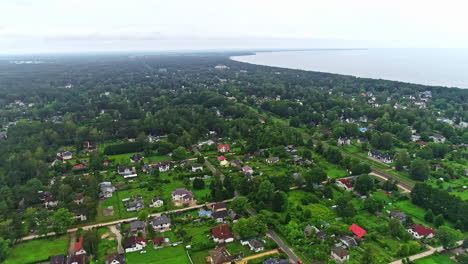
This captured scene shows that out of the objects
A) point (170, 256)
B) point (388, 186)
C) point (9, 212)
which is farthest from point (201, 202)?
point (388, 186)

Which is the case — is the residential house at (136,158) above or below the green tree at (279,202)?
below

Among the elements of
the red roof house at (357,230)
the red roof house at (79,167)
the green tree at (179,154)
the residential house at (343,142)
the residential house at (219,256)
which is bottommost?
the residential house at (343,142)

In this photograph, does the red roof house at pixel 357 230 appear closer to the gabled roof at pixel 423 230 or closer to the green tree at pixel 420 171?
the gabled roof at pixel 423 230

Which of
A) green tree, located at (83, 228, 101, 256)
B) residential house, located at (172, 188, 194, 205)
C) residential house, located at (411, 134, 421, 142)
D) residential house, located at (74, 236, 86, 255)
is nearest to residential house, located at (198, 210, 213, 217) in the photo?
residential house, located at (172, 188, 194, 205)

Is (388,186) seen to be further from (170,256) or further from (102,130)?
(102,130)

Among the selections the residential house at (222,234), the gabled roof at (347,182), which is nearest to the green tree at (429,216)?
the gabled roof at (347,182)

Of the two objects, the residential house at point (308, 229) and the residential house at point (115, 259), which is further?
the residential house at point (308, 229)
